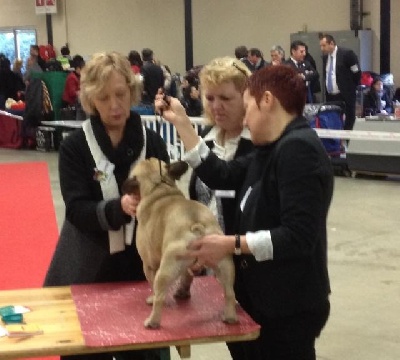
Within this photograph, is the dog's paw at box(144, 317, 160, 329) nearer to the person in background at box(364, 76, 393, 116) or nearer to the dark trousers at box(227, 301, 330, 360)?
the dark trousers at box(227, 301, 330, 360)

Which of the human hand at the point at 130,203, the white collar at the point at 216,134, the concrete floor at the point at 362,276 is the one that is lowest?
the concrete floor at the point at 362,276

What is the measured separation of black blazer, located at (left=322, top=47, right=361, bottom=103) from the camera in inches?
452

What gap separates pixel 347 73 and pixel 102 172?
30.3 ft

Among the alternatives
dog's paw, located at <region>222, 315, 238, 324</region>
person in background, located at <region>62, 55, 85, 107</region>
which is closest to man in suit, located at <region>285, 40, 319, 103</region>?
Result: person in background, located at <region>62, 55, 85, 107</region>

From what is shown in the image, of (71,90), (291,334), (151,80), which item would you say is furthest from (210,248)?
(71,90)

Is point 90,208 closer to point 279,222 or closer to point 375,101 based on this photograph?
point 279,222

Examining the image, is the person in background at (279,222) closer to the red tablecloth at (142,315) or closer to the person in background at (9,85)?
the red tablecloth at (142,315)

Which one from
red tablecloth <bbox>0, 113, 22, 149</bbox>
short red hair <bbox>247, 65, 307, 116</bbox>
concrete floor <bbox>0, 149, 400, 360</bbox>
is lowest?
concrete floor <bbox>0, 149, 400, 360</bbox>

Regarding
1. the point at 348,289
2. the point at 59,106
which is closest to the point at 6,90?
the point at 59,106

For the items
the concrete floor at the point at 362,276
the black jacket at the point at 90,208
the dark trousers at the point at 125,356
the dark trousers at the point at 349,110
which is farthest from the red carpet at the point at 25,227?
the dark trousers at the point at 349,110

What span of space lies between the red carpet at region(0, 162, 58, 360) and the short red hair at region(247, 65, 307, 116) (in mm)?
3515

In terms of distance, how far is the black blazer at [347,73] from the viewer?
11469mm

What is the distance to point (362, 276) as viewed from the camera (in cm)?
567

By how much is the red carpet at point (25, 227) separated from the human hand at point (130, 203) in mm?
2962
